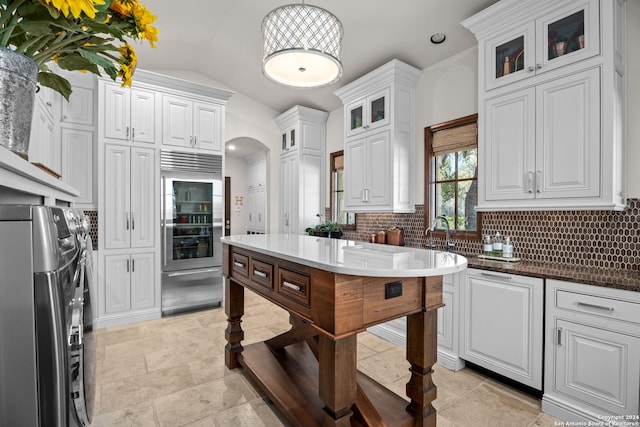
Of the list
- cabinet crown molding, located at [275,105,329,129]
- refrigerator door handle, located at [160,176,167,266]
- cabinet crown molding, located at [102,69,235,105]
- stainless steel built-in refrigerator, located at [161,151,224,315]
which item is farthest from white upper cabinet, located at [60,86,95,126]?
cabinet crown molding, located at [275,105,329,129]

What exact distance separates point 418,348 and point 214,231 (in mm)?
3208

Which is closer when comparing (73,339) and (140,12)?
(73,339)

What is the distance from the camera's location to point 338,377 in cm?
134

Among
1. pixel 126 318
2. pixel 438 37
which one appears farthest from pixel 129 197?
pixel 438 37

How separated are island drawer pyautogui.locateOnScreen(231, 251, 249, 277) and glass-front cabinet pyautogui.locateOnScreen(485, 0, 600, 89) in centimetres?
241

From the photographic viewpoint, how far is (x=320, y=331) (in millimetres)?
1347

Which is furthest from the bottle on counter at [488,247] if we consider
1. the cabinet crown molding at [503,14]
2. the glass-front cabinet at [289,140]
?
the glass-front cabinet at [289,140]

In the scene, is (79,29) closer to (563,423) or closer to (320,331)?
(320,331)

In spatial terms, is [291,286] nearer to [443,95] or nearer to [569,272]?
[569,272]

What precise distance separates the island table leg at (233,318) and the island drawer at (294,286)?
0.98 m

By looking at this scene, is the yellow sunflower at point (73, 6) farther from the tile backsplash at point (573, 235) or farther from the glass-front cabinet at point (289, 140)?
the glass-front cabinet at point (289, 140)

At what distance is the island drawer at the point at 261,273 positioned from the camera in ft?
5.93

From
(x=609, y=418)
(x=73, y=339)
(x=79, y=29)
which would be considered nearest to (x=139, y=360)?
(x=73, y=339)

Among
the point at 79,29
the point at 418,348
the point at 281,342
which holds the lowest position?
the point at 281,342
